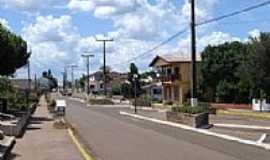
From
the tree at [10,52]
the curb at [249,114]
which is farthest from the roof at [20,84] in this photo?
the curb at [249,114]

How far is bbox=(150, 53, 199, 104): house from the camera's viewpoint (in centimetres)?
10481

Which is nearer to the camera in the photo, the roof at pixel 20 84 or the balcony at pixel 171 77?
the balcony at pixel 171 77

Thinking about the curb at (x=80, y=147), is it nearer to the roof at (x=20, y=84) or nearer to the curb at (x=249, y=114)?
the curb at (x=249, y=114)

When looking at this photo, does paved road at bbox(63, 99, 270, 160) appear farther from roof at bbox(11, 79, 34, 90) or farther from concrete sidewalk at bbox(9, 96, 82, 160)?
roof at bbox(11, 79, 34, 90)

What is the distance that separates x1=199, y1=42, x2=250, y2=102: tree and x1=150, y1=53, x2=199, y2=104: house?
45.2 ft

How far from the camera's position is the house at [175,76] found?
10481 cm

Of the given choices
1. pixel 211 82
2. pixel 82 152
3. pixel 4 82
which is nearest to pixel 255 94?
pixel 211 82

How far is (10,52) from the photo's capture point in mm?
51594

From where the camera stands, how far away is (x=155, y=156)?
21906mm

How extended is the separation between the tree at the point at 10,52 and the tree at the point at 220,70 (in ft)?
93.8

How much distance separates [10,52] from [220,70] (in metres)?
39.0

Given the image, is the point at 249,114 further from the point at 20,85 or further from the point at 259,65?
the point at 20,85

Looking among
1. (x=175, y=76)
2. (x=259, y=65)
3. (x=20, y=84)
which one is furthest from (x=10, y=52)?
(x=20, y=84)

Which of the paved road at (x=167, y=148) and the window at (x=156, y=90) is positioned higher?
the window at (x=156, y=90)
